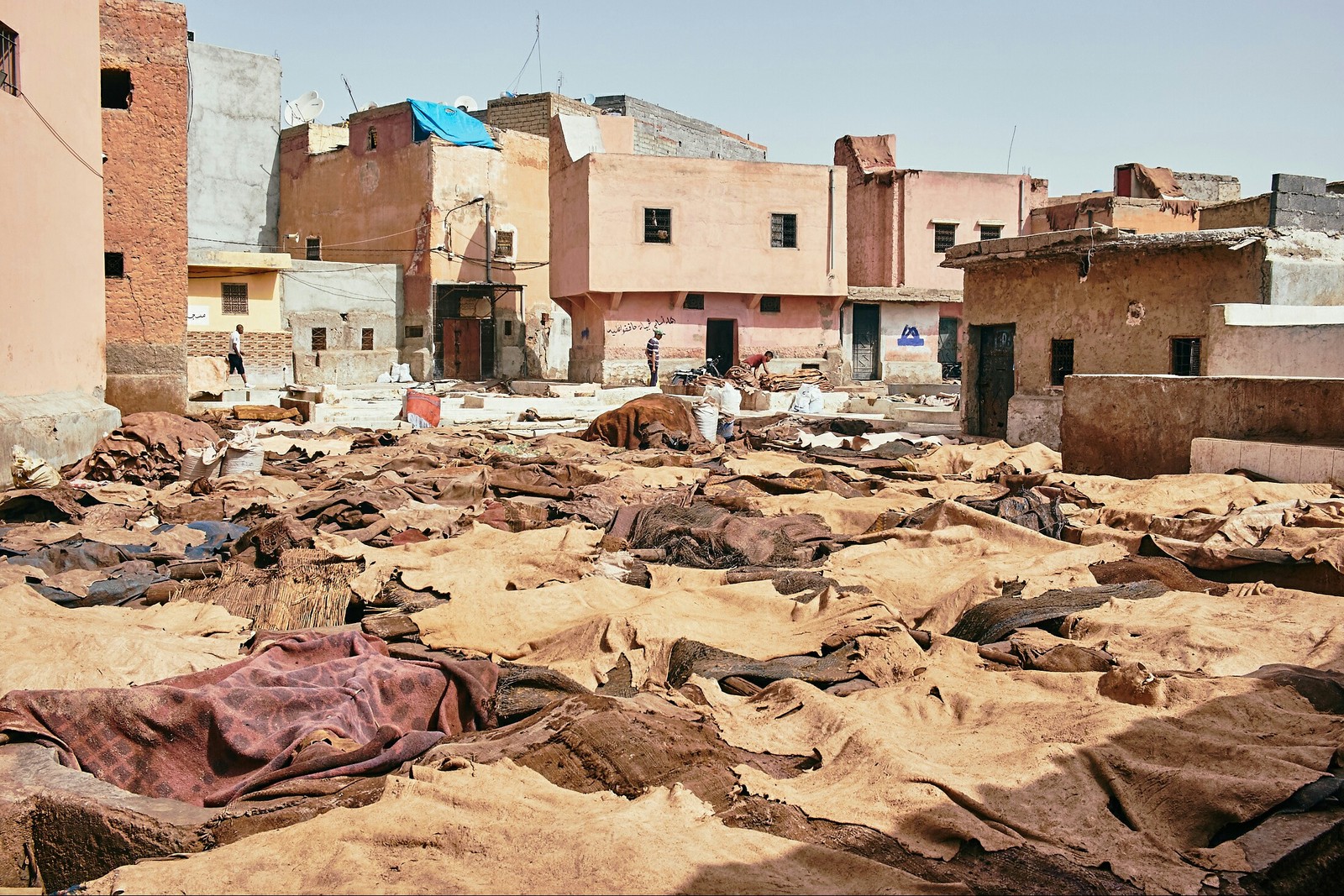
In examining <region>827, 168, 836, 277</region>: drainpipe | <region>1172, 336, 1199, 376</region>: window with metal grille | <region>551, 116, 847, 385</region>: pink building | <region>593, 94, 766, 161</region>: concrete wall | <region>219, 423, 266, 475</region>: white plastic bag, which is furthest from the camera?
<region>593, 94, 766, 161</region>: concrete wall

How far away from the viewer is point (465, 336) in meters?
37.4

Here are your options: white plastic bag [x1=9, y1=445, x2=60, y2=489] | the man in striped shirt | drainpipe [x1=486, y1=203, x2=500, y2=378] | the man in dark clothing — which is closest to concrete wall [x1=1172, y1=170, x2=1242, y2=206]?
the man in striped shirt

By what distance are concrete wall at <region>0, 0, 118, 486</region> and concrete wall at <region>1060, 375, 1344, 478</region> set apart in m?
11.2

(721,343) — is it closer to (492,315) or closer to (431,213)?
(492,315)

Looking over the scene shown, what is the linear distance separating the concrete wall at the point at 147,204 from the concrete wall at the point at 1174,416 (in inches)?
537

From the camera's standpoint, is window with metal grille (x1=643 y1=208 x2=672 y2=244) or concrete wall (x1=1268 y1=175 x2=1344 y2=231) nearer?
concrete wall (x1=1268 y1=175 x2=1344 y2=231)

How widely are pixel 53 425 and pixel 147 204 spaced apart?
23.8 ft

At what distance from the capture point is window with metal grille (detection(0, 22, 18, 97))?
11.3 m

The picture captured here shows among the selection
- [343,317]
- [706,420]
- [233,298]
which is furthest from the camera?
[343,317]

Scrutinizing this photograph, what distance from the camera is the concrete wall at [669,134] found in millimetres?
41094

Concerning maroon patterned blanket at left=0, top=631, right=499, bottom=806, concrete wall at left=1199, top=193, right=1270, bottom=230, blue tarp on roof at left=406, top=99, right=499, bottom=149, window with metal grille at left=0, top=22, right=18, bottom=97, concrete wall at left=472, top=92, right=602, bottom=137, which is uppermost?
concrete wall at left=472, top=92, right=602, bottom=137

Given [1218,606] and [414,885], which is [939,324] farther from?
[414,885]

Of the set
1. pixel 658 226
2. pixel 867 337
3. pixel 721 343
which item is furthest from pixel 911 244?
pixel 658 226

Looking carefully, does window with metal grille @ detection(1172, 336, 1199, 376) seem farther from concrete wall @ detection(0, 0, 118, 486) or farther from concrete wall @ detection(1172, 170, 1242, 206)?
concrete wall @ detection(1172, 170, 1242, 206)
